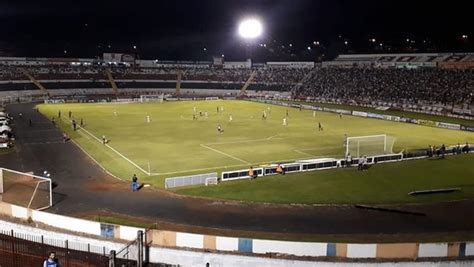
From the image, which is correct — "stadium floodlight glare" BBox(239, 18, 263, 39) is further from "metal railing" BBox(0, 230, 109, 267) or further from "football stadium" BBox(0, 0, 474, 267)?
"metal railing" BBox(0, 230, 109, 267)

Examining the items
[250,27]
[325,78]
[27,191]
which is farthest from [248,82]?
[27,191]

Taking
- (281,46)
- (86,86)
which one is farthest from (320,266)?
(281,46)

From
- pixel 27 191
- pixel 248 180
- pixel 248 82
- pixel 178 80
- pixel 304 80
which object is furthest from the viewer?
pixel 178 80

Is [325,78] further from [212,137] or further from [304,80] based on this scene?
[212,137]

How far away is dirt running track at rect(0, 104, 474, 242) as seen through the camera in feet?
77.2

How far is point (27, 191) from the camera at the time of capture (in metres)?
27.8

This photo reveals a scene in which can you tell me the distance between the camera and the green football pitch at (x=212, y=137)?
39.1 metres

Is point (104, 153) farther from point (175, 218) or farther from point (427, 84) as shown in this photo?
point (427, 84)

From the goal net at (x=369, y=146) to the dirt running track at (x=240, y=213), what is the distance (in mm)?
14319

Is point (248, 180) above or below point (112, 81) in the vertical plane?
below

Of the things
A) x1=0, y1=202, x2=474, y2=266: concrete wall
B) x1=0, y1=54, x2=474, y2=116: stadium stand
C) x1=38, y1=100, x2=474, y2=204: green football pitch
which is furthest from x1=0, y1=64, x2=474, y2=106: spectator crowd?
x1=0, y1=202, x2=474, y2=266: concrete wall

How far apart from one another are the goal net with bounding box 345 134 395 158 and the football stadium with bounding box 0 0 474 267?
0.72 feet

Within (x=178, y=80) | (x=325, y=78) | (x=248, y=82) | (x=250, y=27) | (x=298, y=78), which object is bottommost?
(x=325, y=78)

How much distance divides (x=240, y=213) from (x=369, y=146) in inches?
894
